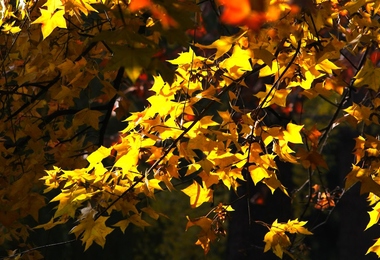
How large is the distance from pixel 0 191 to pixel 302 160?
1476 millimetres

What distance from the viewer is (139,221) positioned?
3.46 m

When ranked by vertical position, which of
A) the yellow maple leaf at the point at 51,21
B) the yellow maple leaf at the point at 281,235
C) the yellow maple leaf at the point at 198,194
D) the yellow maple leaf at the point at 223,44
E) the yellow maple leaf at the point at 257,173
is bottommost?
the yellow maple leaf at the point at 281,235

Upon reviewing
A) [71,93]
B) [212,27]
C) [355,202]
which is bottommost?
[355,202]

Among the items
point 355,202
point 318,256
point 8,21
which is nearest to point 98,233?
point 8,21

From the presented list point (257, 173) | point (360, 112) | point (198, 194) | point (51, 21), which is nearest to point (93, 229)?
point (198, 194)

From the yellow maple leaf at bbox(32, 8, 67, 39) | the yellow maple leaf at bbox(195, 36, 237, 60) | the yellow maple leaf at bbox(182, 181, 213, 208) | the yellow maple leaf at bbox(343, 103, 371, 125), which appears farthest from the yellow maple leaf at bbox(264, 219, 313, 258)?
the yellow maple leaf at bbox(32, 8, 67, 39)

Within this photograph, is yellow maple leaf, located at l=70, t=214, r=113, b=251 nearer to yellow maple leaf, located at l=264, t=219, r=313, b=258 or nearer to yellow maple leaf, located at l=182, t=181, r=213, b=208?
yellow maple leaf, located at l=182, t=181, r=213, b=208

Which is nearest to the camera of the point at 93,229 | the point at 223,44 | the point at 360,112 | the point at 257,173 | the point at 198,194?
the point at 223,44

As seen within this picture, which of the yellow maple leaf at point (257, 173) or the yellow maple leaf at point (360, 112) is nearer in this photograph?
the yellow maple leaf at point (257, 173)

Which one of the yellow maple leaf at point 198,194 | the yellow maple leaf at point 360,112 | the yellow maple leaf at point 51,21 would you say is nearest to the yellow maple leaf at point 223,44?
the yellow maple leaf at point 51,21

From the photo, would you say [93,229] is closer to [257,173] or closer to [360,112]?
[257,173]

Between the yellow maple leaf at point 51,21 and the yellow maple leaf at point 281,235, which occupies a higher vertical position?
the yellow maple leaf at point 51,21

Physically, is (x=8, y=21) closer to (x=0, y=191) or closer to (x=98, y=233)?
(x=0, y=191)

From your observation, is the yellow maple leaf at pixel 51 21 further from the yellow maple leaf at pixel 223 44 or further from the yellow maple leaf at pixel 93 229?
the yellow maple leaf at pixel 93 229
